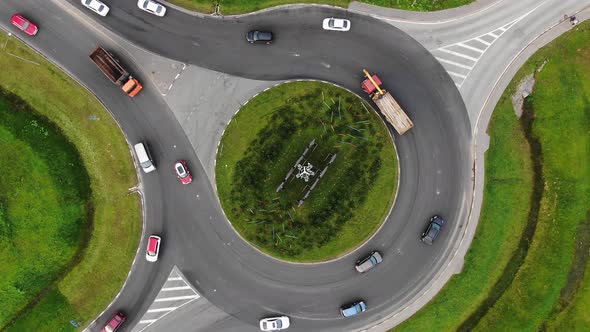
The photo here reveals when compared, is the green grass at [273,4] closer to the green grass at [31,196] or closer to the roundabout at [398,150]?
the roundabout at [398,150]

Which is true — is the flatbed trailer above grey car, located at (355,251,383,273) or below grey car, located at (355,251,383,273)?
above

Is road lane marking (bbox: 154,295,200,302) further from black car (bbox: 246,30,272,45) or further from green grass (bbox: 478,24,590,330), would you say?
green grass (bbox: 478,24,590,330)

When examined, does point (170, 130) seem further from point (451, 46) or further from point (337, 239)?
point (451, 46)

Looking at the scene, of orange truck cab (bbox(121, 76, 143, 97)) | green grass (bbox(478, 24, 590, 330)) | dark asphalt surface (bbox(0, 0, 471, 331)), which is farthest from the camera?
dark asphalt surface (bbox(0, 0, 471, 331))

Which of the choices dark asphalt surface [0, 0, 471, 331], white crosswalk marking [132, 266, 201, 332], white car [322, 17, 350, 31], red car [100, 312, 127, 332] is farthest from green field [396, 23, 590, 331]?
red car [100, 312, 127, 332]

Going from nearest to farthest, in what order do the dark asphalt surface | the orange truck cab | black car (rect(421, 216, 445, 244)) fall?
the orange truck cab < black car (rect(421, 216, 445, 244)) < the dark asphalt surface

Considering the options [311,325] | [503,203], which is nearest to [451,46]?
[503,203]
